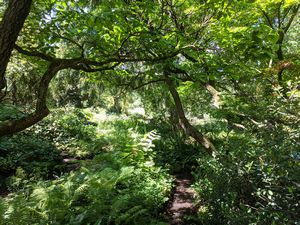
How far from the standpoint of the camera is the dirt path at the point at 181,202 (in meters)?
4.91

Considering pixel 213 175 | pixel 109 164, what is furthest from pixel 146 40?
pixel 109 164

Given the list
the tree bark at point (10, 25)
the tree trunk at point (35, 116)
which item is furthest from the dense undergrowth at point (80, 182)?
the tree bark at point (10, 25)

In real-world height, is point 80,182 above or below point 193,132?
below

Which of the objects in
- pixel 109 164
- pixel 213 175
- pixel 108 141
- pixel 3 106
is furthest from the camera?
pixel 108 141

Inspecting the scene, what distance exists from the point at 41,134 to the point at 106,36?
Answer: 664 centimetres

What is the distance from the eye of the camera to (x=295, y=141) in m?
2.24

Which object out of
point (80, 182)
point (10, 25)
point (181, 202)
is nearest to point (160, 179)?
point (181, 202)

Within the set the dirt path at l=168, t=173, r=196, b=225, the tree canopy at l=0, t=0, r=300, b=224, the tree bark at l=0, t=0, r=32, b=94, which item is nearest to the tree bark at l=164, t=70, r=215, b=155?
the tree canopy at l=0, t=0, r=300, b=224

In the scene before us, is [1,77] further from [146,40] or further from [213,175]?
[213,175]

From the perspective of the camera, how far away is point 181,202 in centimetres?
558

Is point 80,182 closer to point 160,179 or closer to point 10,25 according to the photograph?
point 160,179

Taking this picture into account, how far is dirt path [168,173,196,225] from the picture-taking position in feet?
16.1

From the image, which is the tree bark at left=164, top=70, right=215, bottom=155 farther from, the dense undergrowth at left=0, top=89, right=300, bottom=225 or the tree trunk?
the tree trunk

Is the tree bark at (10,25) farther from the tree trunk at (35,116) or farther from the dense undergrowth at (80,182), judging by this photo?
the dense undergrowth at (80,182)
